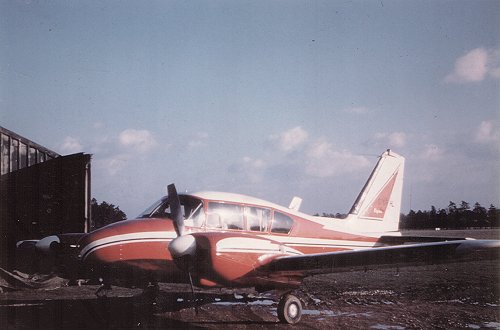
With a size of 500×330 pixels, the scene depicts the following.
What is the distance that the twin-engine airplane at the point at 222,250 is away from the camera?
8.31 meters

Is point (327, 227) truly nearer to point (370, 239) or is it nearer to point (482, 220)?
point (370, 239)

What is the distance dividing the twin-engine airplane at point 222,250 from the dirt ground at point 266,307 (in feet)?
2.78

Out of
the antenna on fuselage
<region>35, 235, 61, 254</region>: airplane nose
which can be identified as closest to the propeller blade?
<region>35, 235, 61, 254</region>: airplane nose

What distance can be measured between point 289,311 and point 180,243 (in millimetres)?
2846

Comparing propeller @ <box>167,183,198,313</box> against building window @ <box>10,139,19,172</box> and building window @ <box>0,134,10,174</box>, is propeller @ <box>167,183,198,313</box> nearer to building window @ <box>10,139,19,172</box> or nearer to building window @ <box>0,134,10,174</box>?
building window @ <box>0,134,10,174</box>

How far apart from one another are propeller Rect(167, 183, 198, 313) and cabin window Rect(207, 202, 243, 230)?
2.62 ft

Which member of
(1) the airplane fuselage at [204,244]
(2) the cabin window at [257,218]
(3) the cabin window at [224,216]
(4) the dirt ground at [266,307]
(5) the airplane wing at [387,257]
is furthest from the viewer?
(2) the cabin window at [257,218]

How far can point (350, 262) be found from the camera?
8.77m

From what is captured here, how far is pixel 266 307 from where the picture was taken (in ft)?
Answer: 36.0

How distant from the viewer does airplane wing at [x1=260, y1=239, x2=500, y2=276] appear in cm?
748

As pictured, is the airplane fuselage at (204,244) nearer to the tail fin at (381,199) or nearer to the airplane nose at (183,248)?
the airplane nose at (183,248)

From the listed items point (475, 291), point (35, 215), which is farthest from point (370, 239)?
point (35, 215)

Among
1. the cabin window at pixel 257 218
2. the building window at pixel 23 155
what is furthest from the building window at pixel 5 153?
the cabin window at pixel 257 218

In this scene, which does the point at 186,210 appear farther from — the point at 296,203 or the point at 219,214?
the point at 296,203
